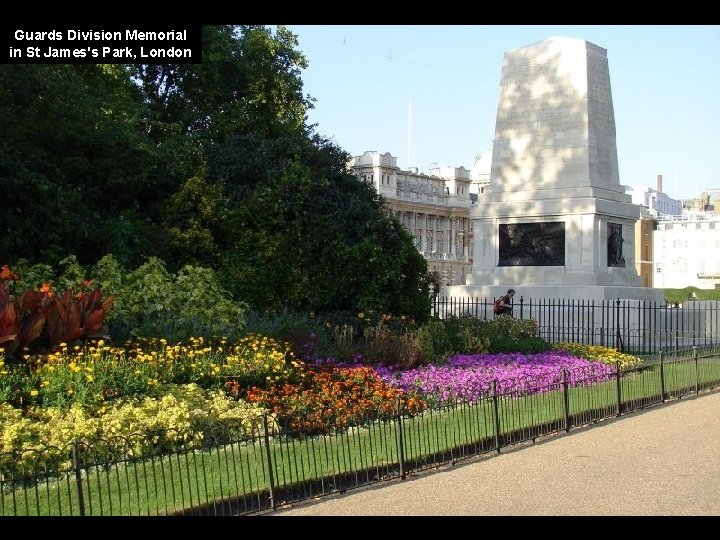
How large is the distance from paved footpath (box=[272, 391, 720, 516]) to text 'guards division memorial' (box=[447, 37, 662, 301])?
627 inches

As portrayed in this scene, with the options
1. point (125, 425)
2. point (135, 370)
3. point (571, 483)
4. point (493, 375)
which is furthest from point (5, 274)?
point (571, 483)

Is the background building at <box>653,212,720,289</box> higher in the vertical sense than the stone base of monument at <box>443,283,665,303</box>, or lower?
higher

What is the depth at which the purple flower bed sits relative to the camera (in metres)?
16.6

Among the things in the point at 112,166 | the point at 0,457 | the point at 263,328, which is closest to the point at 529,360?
the point at 263,328

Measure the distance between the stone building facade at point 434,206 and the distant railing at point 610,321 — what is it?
252 ft

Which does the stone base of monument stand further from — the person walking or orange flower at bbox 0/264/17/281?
orange flower at bbox 0/264/17/281

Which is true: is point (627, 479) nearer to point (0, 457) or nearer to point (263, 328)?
point (0, 457)

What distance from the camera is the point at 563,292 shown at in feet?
96.6

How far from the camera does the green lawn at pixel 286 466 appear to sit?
9133mm

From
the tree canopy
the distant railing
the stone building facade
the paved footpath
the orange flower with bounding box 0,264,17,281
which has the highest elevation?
the stone building facade

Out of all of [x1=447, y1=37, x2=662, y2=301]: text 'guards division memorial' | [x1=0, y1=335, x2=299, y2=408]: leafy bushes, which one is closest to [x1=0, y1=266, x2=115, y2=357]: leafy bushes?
[x1=0, y1=335, x2=299, y2=408]: leafy bushes

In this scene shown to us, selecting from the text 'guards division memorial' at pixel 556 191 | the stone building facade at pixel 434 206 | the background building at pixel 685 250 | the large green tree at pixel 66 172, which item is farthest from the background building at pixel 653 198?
the large green tree at pixel 66 172

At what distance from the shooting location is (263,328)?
60.3 feet

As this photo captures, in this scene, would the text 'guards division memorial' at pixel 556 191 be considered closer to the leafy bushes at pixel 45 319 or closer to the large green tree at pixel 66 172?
the large green tree at pixel 66 172
